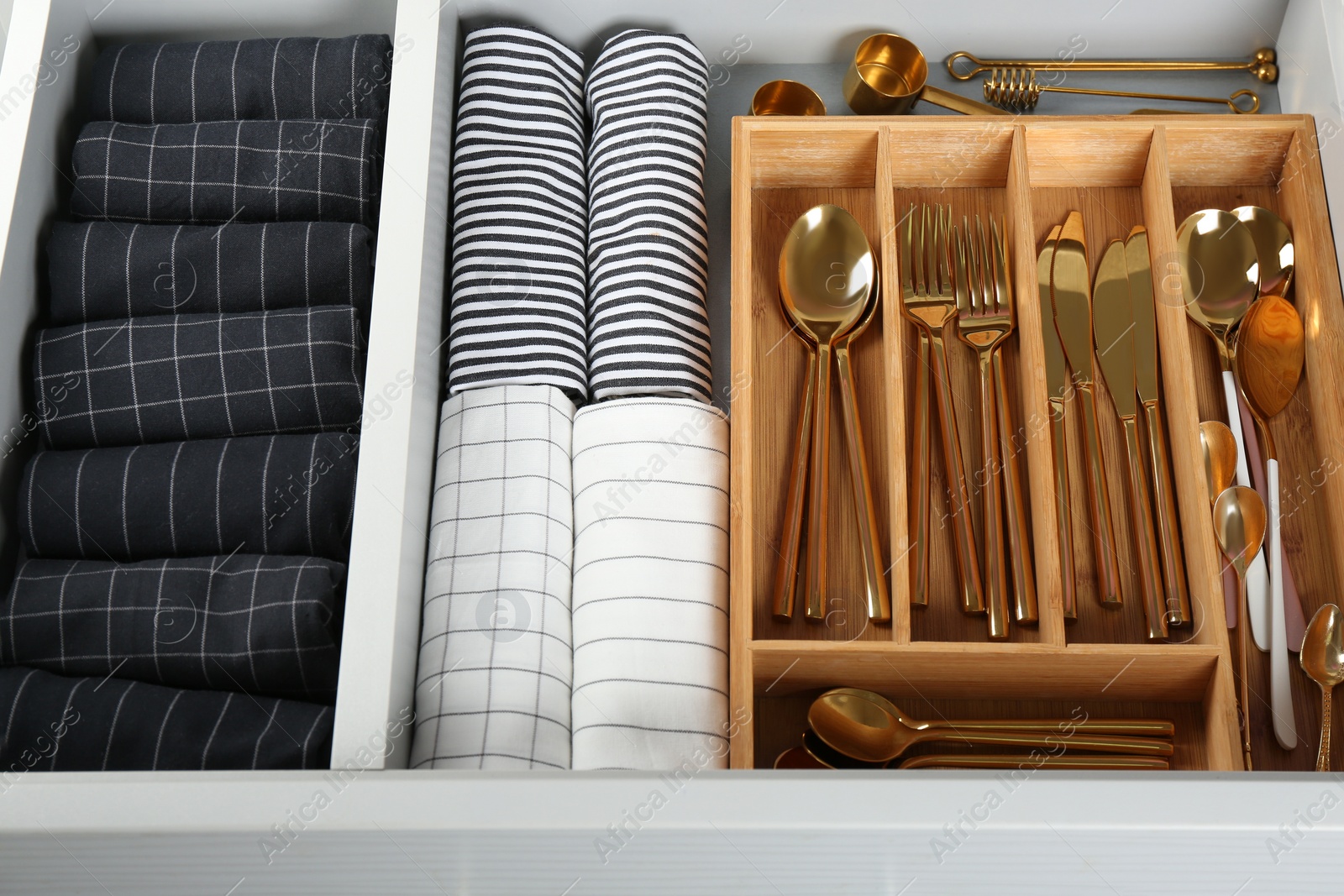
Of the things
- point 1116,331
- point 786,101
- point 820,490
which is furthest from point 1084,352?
point 786,101

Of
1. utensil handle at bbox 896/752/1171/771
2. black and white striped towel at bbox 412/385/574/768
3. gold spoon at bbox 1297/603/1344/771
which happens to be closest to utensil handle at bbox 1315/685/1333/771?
gold spoon at bbox 1297/603/1344/771

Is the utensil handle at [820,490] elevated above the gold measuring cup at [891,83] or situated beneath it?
situated beneath

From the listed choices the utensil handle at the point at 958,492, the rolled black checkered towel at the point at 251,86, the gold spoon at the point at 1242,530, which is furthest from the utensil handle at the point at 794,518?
the rolled black checkered towel at the point at 251,86

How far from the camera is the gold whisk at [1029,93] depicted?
1.04 metres

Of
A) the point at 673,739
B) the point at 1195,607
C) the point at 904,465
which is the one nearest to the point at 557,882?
the point at 673,739

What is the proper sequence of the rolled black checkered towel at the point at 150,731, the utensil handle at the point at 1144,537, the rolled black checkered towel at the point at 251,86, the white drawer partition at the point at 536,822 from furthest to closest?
the rolled black checkered towel at the point at 251,86 → the utensil handle at the point at 1144,537 → the rolled black checkered towel at the point at 150,731 → the white drawer partition at the point at 536,822

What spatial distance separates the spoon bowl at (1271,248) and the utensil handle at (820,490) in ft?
1.25

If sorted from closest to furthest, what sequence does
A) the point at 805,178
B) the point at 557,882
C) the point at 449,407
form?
the point at 557,882 → the point at 449,407 → the point at 805,178

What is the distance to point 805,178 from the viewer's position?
102 cm

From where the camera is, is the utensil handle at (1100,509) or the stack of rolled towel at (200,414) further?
the utensil handle at (1100,509)

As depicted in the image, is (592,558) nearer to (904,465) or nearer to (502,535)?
(502,535)

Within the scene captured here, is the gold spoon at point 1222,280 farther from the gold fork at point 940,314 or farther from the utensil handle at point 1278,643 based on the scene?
the gold fork at point 940,314

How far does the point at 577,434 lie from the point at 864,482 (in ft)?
0.79

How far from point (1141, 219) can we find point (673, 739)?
63 cm
